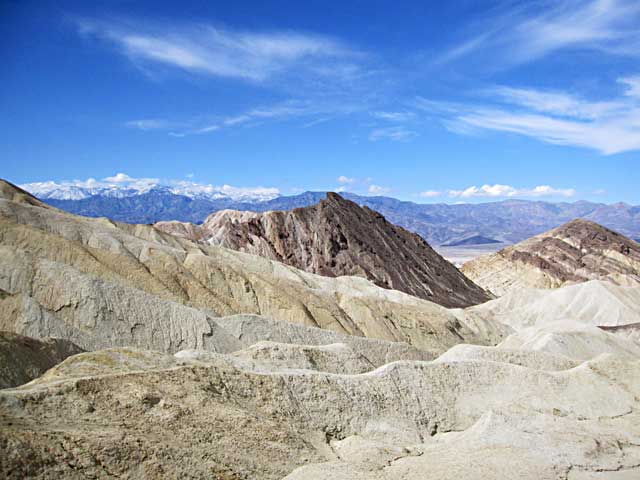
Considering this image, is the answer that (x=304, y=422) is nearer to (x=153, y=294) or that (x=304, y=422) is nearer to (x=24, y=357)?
(x=24, y=357)

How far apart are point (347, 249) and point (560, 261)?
59892 mm

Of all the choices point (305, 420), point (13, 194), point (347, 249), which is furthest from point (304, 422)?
point (347, 249)

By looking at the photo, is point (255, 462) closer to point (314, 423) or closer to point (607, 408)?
point (314, 423)

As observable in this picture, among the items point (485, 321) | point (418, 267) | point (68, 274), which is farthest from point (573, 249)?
point (68, 274)

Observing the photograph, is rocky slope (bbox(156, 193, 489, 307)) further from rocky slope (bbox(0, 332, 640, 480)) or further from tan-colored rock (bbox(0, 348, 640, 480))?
tan-colored rock (bbox(0, 348, 640, 480))

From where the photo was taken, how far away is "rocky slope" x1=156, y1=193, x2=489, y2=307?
303 ft

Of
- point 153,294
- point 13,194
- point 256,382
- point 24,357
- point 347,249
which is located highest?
point 13,194

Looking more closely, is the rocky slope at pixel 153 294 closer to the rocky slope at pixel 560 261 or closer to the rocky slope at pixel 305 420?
the rocky slope at pixel 305 420

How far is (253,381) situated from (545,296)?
73.5 metres

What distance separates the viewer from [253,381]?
20.8m

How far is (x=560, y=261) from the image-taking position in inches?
5069

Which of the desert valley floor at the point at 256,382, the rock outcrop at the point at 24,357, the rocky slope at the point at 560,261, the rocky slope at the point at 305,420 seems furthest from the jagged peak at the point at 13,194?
the rocky slope at the point at 560,261

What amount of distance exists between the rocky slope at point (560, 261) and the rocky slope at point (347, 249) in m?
24.5

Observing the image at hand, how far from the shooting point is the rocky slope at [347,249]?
303ft
